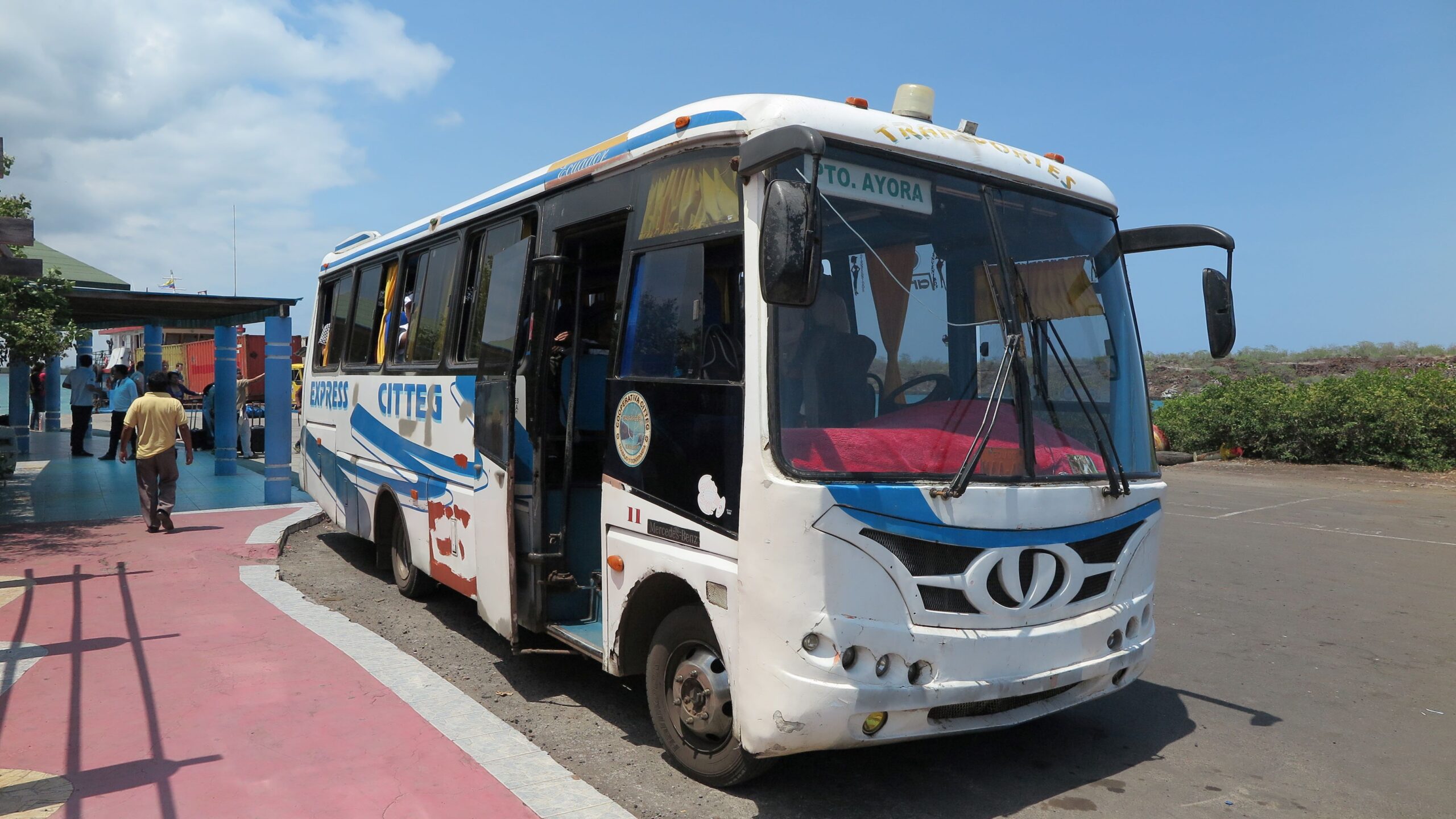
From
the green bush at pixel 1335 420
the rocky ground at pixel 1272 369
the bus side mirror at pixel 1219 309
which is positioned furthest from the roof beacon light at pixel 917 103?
the rocky ground at pixel 1272 369

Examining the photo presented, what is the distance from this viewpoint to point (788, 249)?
356cm

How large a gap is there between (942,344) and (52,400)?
106 ft

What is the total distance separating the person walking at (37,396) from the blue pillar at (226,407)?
27.3 feet

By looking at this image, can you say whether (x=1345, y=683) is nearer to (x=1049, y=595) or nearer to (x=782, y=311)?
(x=1049, y=595)

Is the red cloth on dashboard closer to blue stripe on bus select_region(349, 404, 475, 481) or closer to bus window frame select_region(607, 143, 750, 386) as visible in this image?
bus window frame select_region(607, 143, 750, 386)

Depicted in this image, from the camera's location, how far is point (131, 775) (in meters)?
4.47

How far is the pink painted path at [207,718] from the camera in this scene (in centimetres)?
428

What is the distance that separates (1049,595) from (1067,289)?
1.54 m

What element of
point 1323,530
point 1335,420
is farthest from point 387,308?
point 1335,420

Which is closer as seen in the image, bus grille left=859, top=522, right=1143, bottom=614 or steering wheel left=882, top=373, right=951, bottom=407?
bus grille left=859, top=522, right=1143, bottom=614

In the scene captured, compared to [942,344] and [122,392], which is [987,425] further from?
[122,392]

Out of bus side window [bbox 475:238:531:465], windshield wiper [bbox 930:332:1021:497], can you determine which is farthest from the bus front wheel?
windshield wiper [bbox 930:332:1021:497]

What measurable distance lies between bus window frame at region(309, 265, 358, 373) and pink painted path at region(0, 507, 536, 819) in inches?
101

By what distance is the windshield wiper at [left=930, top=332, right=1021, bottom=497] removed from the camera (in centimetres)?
396
